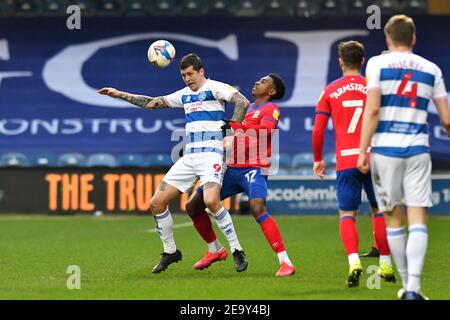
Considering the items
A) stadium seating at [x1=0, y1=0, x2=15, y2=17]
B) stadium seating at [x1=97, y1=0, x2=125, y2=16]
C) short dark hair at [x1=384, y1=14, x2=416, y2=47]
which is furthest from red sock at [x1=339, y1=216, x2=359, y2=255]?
stadium seating at [x1=0, y1=0, x2=15, y2=17]

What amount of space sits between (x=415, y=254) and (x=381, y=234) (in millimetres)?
2091

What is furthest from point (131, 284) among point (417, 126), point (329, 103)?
point (417, 126)

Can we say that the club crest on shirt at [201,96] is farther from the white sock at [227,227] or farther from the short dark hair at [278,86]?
the white sock at [227,227]

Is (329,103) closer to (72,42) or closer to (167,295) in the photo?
Answer: (167,295)

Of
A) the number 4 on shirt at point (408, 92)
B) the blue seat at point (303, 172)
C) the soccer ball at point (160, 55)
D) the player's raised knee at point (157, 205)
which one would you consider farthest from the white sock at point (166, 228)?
the blue seat at point (303, 172)

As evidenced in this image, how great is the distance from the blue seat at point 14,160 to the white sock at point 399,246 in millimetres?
15330

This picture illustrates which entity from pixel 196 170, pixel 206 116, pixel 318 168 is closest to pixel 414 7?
pixel 206 116

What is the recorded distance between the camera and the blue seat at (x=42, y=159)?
883 inches

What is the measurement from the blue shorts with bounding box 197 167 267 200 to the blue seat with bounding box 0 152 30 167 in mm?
12327

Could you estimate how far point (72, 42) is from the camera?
24.9m

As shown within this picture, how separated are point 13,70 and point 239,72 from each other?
5355 millimetres

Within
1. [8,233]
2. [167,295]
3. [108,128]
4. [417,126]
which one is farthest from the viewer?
[108,128]

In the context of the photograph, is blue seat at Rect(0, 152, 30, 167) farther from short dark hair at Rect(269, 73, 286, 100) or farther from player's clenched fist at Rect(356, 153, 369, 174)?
player's clenched fist at Rect(356, 153, 369, 174)

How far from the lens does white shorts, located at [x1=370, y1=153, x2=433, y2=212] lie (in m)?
7.68
